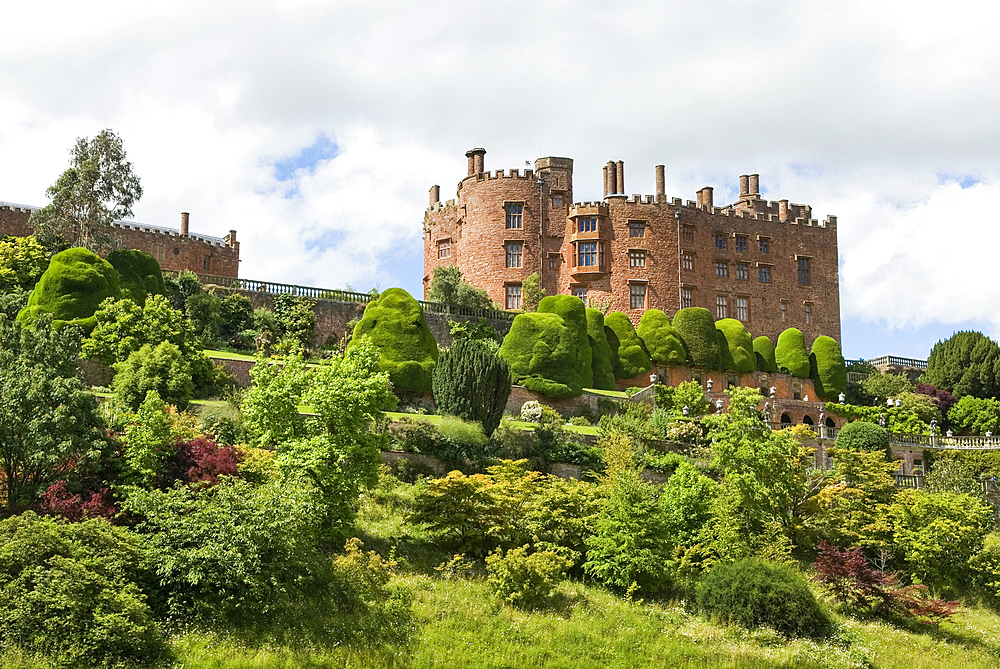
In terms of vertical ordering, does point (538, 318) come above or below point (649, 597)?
above

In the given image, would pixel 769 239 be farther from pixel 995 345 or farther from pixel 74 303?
pixel 74 303

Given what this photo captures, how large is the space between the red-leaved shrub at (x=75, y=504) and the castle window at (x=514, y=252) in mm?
36329

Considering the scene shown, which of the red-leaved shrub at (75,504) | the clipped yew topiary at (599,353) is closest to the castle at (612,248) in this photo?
the clipped yew topiary at (599,353)

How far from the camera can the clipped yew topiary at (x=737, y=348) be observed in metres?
54.5

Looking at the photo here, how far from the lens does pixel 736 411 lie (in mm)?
30234

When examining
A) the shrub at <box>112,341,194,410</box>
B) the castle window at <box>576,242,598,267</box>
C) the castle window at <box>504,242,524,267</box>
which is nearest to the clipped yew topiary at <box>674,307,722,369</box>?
the castle window at <box>576,242,598,267</box>

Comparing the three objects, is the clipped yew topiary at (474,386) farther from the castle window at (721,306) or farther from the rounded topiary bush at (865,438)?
the castle window at (721,306)

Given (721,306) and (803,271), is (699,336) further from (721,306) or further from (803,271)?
(803,271)

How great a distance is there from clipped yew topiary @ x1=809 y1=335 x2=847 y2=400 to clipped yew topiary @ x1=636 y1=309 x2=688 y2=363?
917 centimetres

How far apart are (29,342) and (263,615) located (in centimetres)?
833

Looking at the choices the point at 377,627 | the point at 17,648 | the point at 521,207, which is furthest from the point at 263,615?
the point at 521,207

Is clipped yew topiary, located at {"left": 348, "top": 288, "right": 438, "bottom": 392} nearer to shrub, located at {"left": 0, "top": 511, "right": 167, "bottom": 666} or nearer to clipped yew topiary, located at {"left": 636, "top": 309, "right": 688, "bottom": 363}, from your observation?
clipped yew topiary, located at {"left": 636, "top": 309, "right": 688, "bottom": 363}

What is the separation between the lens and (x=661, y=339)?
52.7m

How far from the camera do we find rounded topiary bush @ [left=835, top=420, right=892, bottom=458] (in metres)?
44.1
